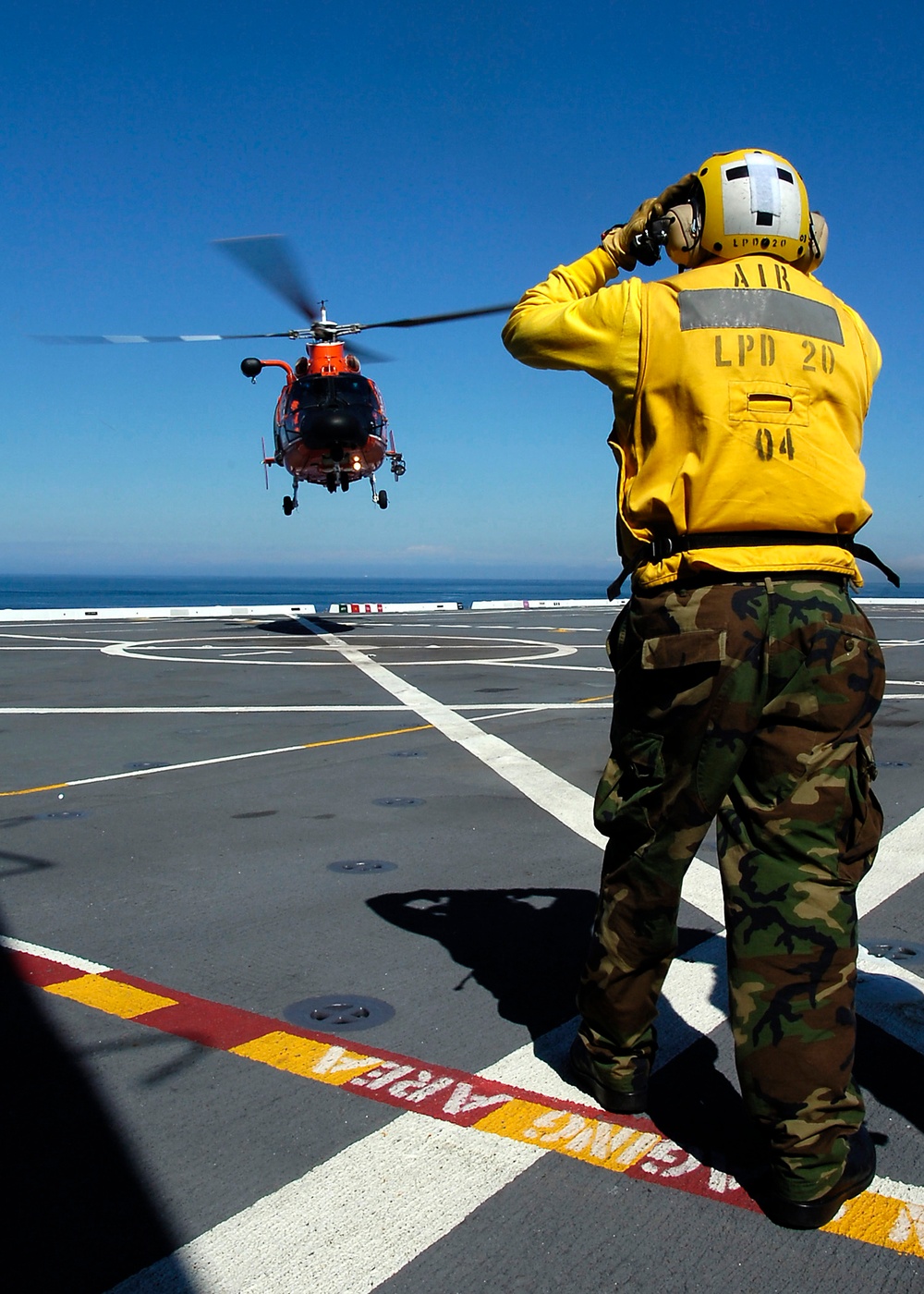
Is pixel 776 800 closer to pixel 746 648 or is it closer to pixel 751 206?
pixel 746 648

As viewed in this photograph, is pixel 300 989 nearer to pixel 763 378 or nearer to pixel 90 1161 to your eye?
pixel 90 1161

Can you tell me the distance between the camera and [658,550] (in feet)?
8.22

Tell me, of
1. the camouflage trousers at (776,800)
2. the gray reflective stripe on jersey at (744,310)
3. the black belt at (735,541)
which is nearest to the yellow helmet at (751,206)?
the gray reflective stripe on jersey at (744,310)

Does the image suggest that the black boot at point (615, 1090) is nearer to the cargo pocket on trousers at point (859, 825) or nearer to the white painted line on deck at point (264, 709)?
the cargo pocket on trousers at point (859, 825)

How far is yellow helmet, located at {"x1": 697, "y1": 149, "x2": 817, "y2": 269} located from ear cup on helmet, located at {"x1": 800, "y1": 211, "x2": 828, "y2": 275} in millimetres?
52

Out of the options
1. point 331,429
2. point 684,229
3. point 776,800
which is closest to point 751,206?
point 684,229

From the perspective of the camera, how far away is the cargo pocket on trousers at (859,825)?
2334mm

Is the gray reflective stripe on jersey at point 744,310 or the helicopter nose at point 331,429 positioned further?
the helicopter nose at point 331,429

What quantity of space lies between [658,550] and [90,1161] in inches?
75.7

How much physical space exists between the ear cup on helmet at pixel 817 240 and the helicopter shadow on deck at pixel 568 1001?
2.14 m

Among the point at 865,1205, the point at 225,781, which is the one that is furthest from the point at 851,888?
the point at 225,781

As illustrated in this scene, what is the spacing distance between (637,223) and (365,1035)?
2378mm

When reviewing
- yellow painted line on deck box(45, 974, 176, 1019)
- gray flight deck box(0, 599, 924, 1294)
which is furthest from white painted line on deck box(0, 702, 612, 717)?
yellow painted line on deck box(45, 974, 176, 1019)

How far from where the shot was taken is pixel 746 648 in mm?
2330
